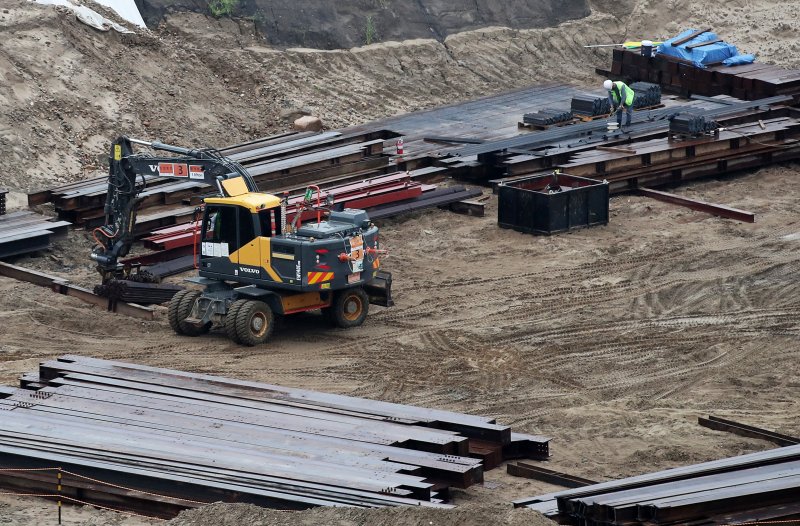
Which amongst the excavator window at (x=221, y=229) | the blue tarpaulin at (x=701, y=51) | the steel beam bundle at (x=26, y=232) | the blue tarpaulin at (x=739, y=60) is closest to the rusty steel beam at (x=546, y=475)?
the excavator window at (x=221, y=229)

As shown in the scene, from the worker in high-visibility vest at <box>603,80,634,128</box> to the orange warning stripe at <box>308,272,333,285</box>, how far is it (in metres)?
12.3

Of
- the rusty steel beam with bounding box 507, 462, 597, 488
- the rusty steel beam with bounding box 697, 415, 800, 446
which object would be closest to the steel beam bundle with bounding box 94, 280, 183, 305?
the rusty steel beam with bounding box 507, 462, 597, 488

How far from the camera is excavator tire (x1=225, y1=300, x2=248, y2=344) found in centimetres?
2006

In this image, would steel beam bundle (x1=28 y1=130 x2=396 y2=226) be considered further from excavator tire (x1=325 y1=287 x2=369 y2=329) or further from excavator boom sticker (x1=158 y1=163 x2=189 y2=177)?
excavator tire (x1=325 y1=287 x2=369 y2=329)

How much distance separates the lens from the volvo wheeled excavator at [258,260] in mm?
20109

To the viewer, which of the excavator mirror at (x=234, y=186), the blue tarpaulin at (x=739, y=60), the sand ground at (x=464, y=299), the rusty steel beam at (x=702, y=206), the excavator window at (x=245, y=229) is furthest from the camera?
the blue tarpaulin at (x=739, y=60)

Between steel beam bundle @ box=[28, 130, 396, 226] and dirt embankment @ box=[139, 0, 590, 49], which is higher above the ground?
dirt embankment @ box=[139, 0, 590, 49]

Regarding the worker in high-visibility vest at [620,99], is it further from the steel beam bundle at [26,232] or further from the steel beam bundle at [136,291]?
the steel beam bundle at [136,291]

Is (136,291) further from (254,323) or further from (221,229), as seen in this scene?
(254,323)

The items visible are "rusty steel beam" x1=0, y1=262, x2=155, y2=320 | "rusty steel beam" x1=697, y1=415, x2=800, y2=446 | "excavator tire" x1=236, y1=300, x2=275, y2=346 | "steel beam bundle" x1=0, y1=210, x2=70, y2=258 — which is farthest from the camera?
"steel beam bundle" x1=0, y1=210, x2=70, y2=258

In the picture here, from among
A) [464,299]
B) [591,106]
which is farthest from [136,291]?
[591,106]

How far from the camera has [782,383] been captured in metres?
18.2

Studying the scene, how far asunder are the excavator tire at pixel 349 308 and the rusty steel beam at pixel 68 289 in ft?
9.02

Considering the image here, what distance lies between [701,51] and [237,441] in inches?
938
